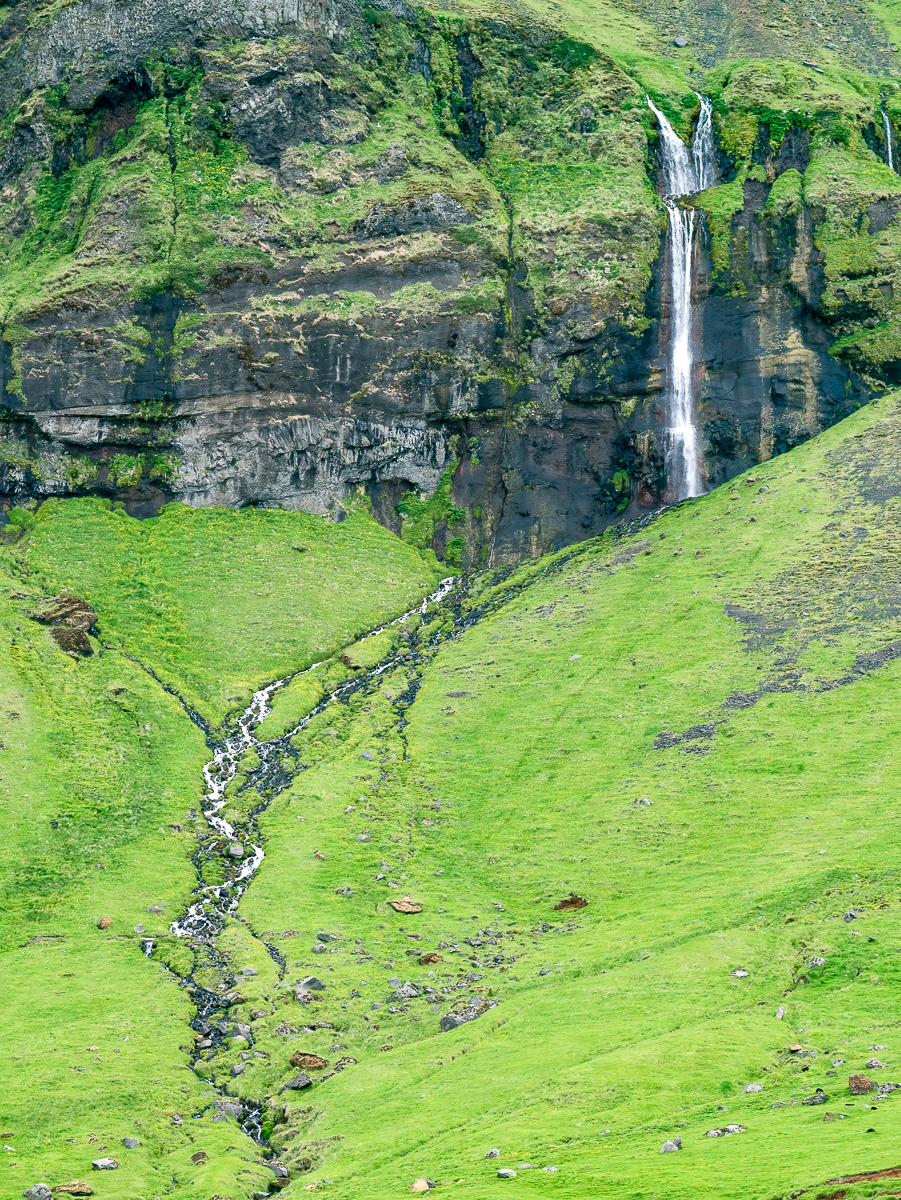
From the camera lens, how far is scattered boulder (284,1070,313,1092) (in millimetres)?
37062

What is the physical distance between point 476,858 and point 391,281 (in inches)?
2634

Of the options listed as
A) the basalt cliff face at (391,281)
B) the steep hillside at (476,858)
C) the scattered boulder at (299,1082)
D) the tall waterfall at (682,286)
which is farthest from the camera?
the basalt cliff face at (391,281)

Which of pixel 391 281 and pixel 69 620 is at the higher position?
pixel 391 281

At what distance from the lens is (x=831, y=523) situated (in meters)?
80.0

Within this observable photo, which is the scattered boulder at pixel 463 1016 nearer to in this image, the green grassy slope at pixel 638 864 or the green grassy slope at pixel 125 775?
the green grassy slope at pixel 638 864

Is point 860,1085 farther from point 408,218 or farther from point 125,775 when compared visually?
point 408,218

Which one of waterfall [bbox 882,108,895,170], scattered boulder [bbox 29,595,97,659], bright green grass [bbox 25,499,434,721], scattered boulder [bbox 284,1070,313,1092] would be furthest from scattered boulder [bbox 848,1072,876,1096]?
waterfall [bbox 882,108,895,170]

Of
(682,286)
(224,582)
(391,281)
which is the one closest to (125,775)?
(224,582)

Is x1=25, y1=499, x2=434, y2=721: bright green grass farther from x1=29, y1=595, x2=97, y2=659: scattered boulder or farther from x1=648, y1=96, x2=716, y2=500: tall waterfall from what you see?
x1=648, y1=96, x2=716, y2=500: tall waterfall

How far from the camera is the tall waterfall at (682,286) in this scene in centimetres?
9881

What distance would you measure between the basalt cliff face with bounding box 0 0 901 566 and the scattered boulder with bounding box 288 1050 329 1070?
64012mm

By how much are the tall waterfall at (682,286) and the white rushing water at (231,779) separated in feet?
82.2

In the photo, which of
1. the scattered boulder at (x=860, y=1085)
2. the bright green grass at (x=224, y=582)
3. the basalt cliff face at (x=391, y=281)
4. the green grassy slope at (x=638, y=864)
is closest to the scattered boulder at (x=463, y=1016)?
the green grassy slope at (x=638, y=864)

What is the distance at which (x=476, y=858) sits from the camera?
56594 mm
